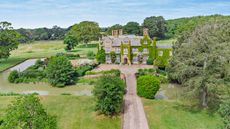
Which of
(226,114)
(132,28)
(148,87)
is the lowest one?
(148,87)

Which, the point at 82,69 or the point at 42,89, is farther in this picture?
the point at 82,69

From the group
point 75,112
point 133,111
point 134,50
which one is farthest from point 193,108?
point 134,50

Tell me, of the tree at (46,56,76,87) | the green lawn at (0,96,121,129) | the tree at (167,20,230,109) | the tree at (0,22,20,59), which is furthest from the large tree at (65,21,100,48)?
the tree at (167,20,230,109)

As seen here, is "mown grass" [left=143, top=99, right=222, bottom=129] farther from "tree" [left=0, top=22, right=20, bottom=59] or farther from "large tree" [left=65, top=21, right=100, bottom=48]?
"large tree" [left=65, top=21, right=100, bottom=48]

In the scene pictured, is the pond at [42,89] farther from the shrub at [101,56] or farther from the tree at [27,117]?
the tree at [27,117]

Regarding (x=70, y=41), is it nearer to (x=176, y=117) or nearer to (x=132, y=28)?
(x=132, y=28)

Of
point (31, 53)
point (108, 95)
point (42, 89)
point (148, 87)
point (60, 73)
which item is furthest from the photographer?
point (31, 53)

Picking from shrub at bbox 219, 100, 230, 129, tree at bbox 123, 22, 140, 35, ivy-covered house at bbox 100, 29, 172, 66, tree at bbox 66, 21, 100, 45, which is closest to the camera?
shrub at bbox 219, 100, 230, 129

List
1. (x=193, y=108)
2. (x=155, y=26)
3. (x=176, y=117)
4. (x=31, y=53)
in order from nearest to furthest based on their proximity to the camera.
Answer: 1. (x=176, y=117)
2. (x=193, y=108)
3. (x=31, y=53)
4. (x=155, y=26)
